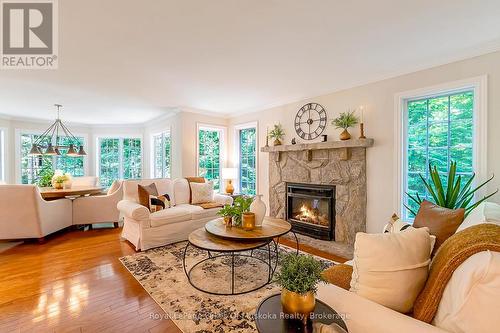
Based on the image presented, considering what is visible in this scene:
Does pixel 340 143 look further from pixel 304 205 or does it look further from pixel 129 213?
pixel 129 213

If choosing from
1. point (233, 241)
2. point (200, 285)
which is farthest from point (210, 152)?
point (200, 285)

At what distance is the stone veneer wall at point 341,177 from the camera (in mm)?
3533

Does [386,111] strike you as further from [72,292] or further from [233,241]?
[72,292]

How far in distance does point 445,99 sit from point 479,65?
0.46 meters

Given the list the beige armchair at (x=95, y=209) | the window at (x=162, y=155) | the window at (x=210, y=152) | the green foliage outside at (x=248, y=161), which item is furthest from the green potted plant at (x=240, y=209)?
the window at (x=162, y=155)

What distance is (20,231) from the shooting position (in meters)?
3.56

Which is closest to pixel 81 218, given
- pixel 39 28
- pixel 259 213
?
pixel 39 28

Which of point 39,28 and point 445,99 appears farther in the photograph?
point 445,99

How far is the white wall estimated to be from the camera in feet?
8.30

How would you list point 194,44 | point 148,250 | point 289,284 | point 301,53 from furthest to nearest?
point 148,250
point 301,53
point 194,44
point 289,284

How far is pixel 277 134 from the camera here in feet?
15.3

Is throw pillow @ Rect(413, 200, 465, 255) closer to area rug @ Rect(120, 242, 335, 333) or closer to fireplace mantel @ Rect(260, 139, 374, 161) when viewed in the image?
area rug @ Rect(120, 242, 335, 333)

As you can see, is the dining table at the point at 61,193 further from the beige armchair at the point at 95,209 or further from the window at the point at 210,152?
the window at the point at 210,152

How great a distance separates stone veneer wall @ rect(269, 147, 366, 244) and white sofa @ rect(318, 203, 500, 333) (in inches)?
106
